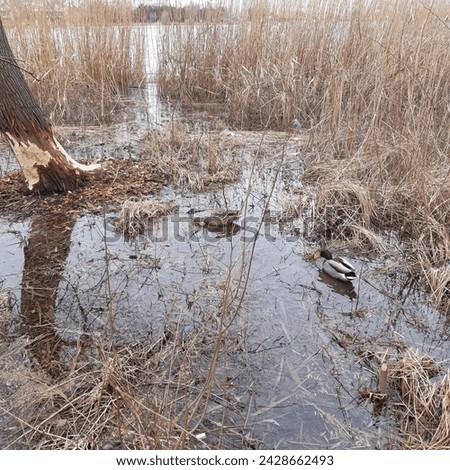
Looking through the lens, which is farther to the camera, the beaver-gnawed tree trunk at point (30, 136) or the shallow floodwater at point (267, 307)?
the beaver-gnawed tree trunk at point (30, 136)

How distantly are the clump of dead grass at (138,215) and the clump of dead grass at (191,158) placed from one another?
49cm

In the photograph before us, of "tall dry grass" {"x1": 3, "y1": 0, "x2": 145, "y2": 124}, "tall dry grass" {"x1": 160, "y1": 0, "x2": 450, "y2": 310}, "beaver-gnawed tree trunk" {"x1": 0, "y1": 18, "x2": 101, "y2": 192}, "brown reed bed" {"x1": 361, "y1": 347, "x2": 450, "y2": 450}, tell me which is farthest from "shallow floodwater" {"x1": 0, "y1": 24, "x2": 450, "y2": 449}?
"tall dry grass" {"x1": 3, "y1": 0, "x2": 145, "y2": 124}

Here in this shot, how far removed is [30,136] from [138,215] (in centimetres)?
93

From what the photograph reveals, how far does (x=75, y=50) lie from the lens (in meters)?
5.22

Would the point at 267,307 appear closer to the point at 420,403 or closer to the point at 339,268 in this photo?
the point at 339,268

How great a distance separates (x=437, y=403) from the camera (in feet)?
5.05

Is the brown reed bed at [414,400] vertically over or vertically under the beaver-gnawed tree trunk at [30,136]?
under

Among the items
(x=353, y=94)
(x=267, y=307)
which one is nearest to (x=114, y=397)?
(x=267, y=307)

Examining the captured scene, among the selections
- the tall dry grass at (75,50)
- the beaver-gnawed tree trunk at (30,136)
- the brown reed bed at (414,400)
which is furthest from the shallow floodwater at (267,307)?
the tall dry grass at (75,50)

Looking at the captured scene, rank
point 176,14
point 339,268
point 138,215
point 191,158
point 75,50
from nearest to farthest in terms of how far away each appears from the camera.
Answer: point 339,268, point 138,215, point 191,158, point 75,50, point 176,14

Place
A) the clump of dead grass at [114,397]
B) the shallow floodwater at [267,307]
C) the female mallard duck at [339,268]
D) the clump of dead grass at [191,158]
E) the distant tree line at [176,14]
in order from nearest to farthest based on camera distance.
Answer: the clump of dead grass at [114,397], the shallow floodwater at [267,307], the female mallard duck at [339,268], the clump of dead grass at [191,158], the distant tree line at [176,14]

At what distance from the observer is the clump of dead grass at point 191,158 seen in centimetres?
356

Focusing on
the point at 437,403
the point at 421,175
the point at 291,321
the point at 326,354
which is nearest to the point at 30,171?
the point at 291,321

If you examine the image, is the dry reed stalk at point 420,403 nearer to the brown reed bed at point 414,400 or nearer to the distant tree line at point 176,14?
the brown reed bed at point 414,400
